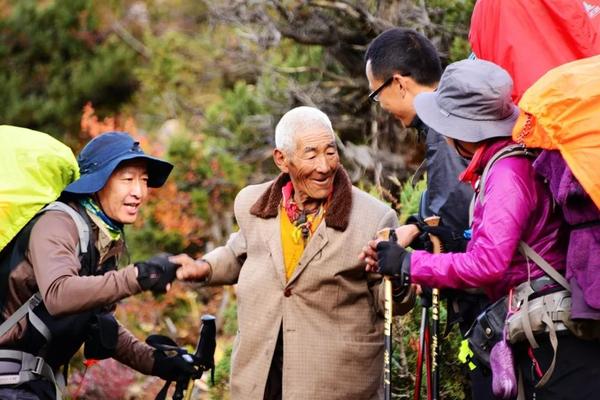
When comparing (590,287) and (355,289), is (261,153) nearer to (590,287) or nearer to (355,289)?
(355,289)

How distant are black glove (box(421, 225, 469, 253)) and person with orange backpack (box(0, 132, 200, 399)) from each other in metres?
1.15

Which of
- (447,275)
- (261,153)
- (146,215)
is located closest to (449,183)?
(447,275)

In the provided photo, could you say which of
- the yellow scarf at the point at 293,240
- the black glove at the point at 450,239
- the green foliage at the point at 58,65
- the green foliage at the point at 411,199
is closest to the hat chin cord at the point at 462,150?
the black glove at the point at 450,239

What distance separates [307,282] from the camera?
4301 millimetres

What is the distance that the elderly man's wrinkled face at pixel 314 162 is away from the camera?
438 cm

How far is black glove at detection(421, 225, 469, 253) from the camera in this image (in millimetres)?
4074

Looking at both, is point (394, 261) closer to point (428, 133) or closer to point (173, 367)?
point (428, 133)

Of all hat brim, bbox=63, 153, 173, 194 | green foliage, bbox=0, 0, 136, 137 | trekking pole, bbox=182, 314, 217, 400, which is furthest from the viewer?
green foliage, bbox=0, 0, 136, 137

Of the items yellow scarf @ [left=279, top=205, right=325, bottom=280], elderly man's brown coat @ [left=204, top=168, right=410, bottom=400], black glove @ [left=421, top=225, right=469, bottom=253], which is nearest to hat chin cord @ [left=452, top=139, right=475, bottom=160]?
black glove @ [left=421, top=225, right=469, bottom=253]

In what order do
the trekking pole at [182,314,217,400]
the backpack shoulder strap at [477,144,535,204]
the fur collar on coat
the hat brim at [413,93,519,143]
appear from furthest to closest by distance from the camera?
1. the trekking pole at [182,314,217,400]
2. the fur collar on coat
3. the hat brim at [413,93,519,143]
4. the backpack shoulder strap at [477,144,535,204]

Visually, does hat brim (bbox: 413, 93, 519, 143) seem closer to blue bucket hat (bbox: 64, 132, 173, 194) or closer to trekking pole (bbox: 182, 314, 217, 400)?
blue bucket hat (bbox: 64, 132, 173, 194)

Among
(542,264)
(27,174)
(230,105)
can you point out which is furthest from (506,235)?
(230,105)

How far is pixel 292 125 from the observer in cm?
445

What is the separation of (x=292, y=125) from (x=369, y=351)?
3.52 feet
